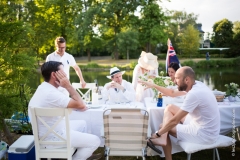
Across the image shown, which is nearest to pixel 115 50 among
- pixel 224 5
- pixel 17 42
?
pixel 224 5

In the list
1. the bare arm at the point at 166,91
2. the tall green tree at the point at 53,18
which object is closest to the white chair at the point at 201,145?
the bare arm at the point at 166,91

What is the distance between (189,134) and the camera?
321cm

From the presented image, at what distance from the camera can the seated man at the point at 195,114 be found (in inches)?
119

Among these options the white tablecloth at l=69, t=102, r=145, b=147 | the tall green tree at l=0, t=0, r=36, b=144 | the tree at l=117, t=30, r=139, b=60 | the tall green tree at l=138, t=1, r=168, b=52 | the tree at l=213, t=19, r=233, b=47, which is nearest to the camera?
the white tablecloth at l=69, t=102, r=145, b=147

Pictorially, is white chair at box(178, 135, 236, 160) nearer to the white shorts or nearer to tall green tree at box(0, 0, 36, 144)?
the white shorts

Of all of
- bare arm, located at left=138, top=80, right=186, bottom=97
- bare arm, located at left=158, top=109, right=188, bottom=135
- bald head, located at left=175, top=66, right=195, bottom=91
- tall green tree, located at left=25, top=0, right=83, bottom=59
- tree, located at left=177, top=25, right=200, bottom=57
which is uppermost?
tall green tree, located at left=25, top=0, right=83, bottom=59

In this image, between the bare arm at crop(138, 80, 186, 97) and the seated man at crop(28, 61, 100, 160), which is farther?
the bare arm at crop(138, 80, 186, 97)

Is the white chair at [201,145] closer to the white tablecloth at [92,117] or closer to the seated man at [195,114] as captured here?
the seated man at [195,114]

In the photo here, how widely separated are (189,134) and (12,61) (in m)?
2.74

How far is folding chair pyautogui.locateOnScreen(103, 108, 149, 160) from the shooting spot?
3.00m

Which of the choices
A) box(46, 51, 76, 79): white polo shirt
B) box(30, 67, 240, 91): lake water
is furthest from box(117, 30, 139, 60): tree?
box(46, 51, 76, 79): white polo shirt

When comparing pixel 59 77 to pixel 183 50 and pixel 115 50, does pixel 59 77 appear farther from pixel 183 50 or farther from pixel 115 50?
pixel 183 50

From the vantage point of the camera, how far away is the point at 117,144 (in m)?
3.12

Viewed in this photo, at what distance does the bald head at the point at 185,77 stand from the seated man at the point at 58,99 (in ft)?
3.74
